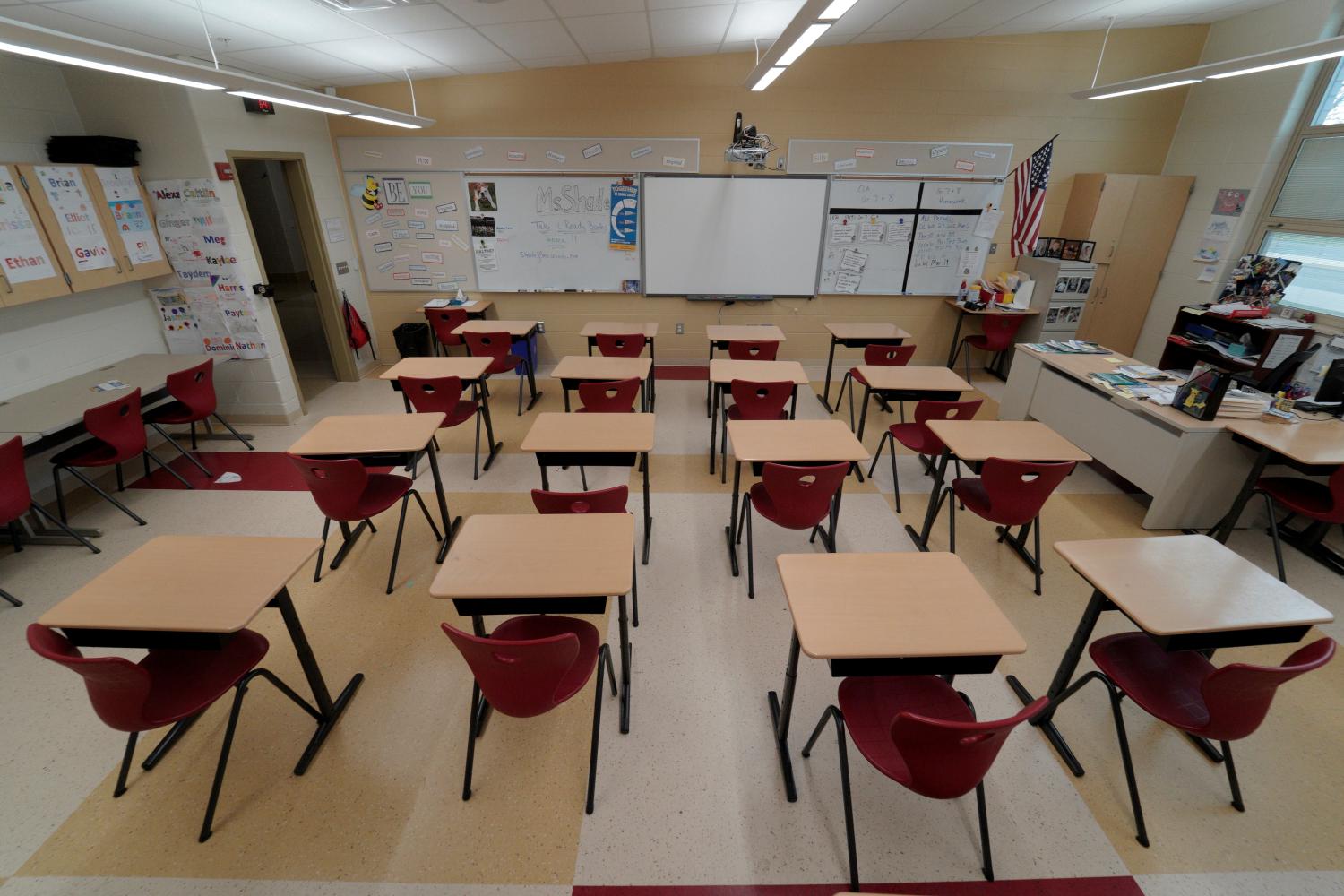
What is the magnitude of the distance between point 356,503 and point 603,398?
1.58 metres

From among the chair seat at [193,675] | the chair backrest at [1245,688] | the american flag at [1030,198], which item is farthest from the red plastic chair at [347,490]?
the american flag at [1030,198]

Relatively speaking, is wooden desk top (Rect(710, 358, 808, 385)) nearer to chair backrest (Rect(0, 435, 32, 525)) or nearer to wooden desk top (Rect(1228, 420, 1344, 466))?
wooden desk top (Rect(1228, 420, 1344, 466))

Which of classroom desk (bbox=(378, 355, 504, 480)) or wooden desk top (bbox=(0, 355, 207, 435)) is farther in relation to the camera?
classroom desk (bbox=(378, 355, 504, 480))

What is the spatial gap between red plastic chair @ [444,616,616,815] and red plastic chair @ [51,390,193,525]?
309 centimetres

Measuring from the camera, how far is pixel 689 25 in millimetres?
4078

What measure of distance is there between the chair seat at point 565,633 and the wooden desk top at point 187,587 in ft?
2.61

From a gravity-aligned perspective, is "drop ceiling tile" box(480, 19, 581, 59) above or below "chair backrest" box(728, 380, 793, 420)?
above

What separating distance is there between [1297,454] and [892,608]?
2721 mm

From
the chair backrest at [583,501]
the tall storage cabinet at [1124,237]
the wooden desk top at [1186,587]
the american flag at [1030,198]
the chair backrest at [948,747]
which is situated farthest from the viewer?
the american flag at [1030,198]

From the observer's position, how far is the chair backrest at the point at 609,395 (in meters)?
3.56

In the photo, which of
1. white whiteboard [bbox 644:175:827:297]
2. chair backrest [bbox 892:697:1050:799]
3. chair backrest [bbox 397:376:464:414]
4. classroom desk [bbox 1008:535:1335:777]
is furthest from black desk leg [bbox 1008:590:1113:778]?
white whiteboard [bbox 644:175:827:297]

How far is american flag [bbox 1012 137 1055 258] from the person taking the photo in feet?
18.1

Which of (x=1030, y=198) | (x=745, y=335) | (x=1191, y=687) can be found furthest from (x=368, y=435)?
(x=1030, y=198)

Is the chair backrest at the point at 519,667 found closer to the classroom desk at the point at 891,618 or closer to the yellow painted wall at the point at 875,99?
the classroom desk at the point at 891,618
